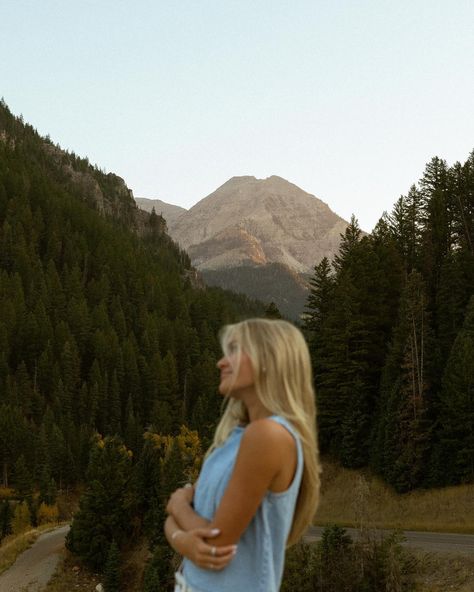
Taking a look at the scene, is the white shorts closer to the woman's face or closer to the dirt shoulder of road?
the woman's face

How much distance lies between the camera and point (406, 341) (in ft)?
162

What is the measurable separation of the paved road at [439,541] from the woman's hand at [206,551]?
2639 cm

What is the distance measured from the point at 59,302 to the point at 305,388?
15194cm

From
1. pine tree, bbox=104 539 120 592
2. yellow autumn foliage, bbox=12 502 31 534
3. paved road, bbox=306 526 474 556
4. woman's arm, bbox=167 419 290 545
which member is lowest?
yellow autumn foliage, bbox=12 502 31 534

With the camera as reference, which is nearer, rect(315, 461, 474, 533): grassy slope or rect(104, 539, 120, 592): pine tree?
rect(315, 461, 474, 533): grassy slope

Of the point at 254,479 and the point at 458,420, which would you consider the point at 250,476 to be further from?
the point at 458,420

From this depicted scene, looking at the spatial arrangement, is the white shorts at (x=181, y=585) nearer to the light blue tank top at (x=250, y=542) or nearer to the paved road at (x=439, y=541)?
the light blue tank top at (x=250, y=542)

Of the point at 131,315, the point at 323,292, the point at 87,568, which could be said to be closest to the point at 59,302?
the point at 131,315

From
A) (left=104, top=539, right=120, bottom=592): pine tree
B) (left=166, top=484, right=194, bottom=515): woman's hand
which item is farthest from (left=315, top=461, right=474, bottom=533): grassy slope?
(left=166, top=484, right=194, bottom=515): woman's hand

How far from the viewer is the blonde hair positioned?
366 cm

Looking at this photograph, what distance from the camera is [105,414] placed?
11475cm

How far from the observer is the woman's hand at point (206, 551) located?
3484mm

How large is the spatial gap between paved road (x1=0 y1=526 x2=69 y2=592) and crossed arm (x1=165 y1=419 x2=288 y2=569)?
42.0 metres

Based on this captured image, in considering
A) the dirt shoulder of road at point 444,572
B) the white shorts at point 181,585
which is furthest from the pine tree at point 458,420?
the white shorts at point 181,585
